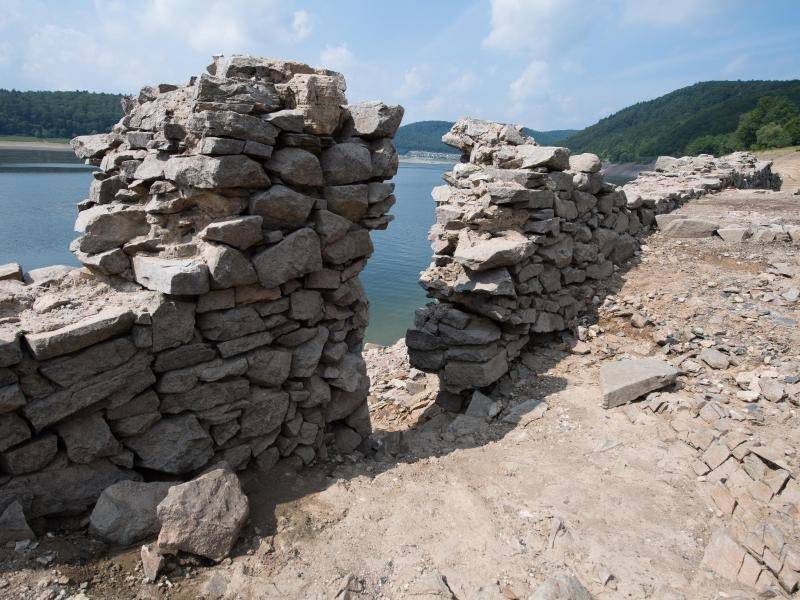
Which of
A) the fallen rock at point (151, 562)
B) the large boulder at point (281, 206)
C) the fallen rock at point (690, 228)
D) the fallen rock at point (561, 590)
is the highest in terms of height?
the large boulder at point (281, 206)

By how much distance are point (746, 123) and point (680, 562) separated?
71.9m

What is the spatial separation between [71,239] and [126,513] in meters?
21.5

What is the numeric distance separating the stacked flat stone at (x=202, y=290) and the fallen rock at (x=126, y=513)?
11.3 inches

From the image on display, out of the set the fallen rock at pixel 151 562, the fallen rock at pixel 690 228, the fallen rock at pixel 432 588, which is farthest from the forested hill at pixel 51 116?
the fallen rock at pixel 432 588

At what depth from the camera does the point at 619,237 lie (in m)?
11.3

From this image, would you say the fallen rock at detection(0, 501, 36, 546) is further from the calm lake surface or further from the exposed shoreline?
the exposed shoreline

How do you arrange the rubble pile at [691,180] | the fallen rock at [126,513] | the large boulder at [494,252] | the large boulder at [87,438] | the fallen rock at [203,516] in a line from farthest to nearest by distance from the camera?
the rubble pile at [691,180] < the large boulder at [494,252] < the large boulder at [87,438] < the fallen rock at [126,513] < the fallen rock at [203,516]

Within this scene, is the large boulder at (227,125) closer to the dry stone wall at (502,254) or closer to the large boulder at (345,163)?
the large boulder at (345,163)

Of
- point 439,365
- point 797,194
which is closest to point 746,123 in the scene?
point 797,194

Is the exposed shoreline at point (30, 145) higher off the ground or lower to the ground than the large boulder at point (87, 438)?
lower

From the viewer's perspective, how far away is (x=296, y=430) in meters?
5.86

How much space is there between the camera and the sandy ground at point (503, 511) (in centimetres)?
408

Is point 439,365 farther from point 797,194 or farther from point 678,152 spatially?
point 678,152

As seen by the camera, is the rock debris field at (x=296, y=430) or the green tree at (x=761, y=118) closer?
the rock debris field at (x=296, y=430)
